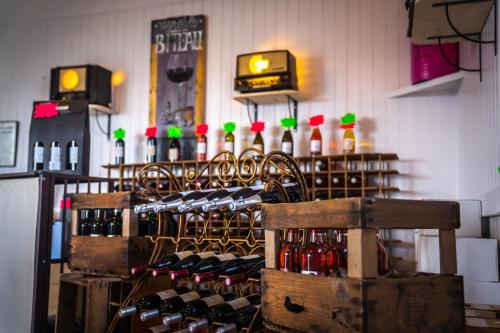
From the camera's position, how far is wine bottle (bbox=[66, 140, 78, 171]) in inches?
123

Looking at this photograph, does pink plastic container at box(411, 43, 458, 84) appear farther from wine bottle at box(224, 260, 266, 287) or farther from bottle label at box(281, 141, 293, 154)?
wine bottle at box(224, 260, 266, 287)

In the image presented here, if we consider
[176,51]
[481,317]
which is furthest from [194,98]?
[481,317]

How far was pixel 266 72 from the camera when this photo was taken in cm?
405

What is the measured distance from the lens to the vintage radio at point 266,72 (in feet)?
13.1

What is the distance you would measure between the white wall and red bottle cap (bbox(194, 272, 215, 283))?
2.03m

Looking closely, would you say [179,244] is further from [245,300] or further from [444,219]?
[444,219]

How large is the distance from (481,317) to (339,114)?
2.61 m

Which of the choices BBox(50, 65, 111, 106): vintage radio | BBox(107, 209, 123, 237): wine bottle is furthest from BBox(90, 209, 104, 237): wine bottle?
BBox(50, 65, 111, 106): vintage radio

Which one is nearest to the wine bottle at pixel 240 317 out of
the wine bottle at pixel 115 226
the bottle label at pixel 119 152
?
the wine bottle at pixel 115 226

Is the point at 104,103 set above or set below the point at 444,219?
above

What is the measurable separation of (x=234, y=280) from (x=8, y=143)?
13.8ft

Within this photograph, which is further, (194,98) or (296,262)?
(194,98)

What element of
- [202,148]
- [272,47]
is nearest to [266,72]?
[272,47]

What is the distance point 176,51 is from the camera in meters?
4.73
